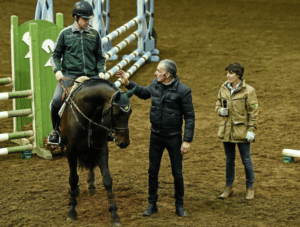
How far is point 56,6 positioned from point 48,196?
12.1 metres

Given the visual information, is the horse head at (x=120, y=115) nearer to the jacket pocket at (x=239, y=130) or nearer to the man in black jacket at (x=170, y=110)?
the man in black jacket at (x=170, y=110)

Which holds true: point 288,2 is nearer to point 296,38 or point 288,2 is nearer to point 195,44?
point 296,38

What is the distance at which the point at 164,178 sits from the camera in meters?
7.23

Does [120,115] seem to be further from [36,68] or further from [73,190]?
[36,68]

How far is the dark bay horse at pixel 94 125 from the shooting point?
5352 millimetres

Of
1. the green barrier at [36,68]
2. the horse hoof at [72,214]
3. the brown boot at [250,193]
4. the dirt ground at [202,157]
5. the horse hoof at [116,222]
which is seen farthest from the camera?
the green barrier at [36,68]

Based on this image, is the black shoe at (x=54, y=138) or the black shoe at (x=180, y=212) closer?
the black shoe at (x=180, y=212)

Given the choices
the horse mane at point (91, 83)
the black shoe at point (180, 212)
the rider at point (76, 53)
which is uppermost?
the rider at point (76, 53)

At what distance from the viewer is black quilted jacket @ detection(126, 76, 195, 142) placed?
5738mm

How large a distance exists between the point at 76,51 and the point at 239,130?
2173 mm

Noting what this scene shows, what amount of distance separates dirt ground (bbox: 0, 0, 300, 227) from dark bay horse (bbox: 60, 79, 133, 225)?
515 millimetres

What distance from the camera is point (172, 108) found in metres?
5.78

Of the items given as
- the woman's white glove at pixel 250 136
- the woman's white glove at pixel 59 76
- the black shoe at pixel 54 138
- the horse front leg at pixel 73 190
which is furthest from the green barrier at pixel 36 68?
the woman's white glove at pixel 250 136

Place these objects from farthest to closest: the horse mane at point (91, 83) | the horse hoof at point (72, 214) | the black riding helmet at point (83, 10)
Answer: the black riding helmet at point (83, 10) → the horse hoof at point (72, 214) → the horse mane at point (91, 83)
